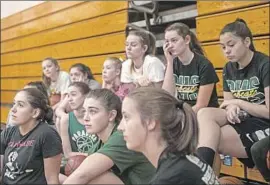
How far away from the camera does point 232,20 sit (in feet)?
9.90

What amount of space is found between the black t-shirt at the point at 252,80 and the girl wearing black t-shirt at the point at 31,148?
3.14 feet

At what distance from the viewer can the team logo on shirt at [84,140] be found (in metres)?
2.48

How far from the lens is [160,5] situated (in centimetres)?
396

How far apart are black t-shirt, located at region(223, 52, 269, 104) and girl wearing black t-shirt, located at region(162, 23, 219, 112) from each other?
155 mm

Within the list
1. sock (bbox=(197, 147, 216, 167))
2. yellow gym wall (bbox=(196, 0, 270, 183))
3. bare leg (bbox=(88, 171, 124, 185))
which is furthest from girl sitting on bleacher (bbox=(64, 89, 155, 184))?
yellow gym wall (bbox=(196, 0, 270, 183))

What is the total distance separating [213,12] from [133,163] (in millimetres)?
A: 1910

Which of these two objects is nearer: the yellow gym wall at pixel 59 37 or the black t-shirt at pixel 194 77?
the black t-shirt at pixel 194 77

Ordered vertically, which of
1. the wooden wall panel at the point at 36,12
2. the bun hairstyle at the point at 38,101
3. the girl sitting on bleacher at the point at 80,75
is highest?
the wooden wall panel at the point at 36,12

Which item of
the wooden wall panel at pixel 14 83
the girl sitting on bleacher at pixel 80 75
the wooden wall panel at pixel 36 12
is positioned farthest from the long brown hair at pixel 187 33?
the wooden wall panel at pixel 14 83

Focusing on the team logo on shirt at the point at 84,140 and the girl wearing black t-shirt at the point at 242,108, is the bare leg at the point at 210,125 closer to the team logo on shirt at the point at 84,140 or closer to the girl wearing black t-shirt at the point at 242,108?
the girl wearing black t-shirt at the point at 242,108

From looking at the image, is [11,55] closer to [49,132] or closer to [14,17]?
[14,17]

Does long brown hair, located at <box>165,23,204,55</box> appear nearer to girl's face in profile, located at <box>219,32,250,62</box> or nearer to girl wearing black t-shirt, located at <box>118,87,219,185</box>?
girl's face in profile, located at <box>219,32,250,62</box>

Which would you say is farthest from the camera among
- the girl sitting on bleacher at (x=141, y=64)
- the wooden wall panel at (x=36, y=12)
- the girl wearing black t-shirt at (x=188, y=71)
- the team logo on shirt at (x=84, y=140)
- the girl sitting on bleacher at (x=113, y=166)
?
the wooden wall panel at (x=36, y=12)

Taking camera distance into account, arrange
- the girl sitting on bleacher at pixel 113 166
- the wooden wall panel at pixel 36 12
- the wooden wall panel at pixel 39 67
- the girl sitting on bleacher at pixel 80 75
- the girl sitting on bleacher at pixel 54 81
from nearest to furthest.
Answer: the girl sitting on bleacher at pixel 113 166 < the girl sitting on bleacher at pixel 80 75 < the girl sitting on bleacher at pixel 54 81 < the wooden wall panel at pixel 39 67 < the wooden wall panel at pixel 36 12
